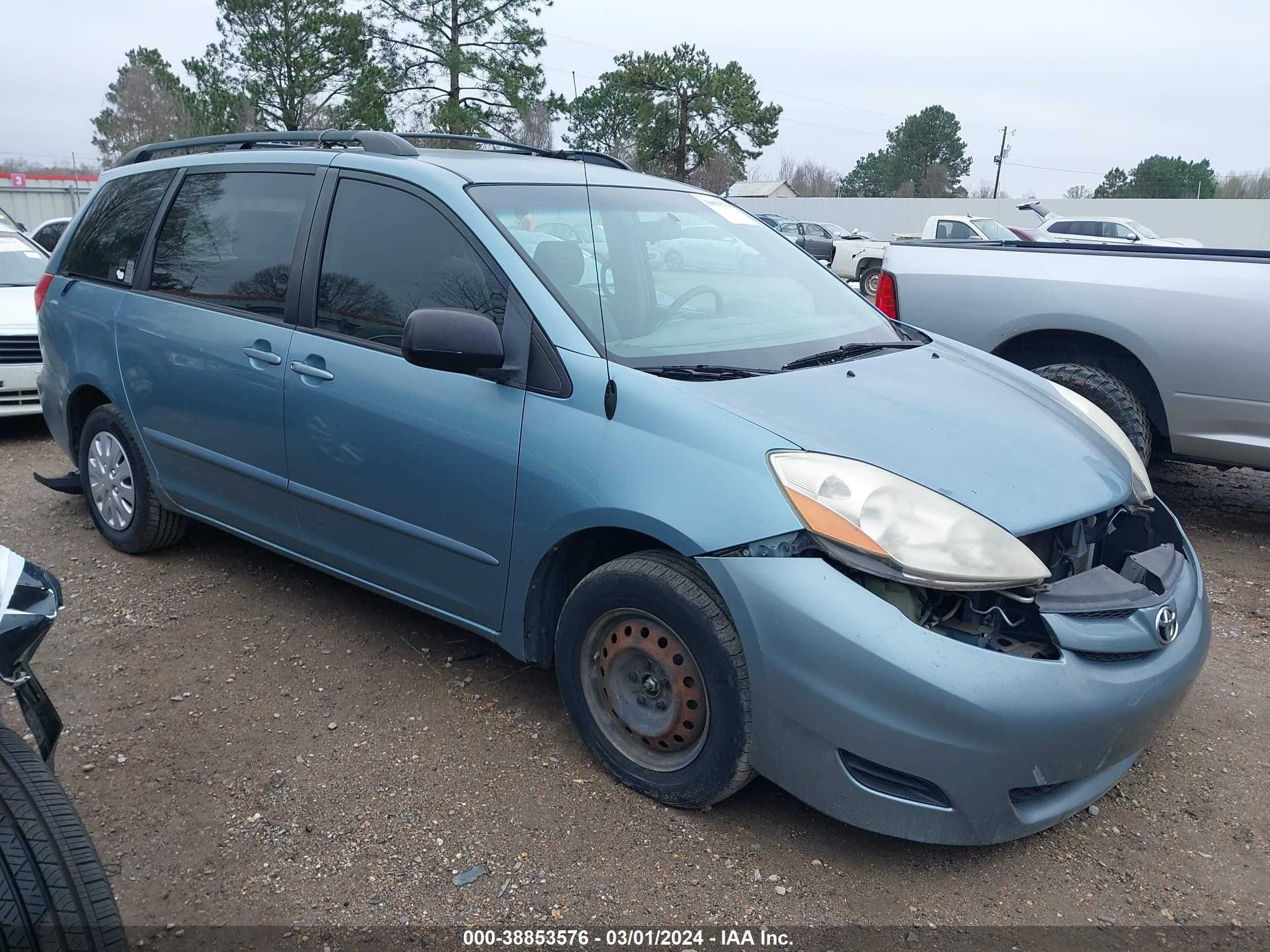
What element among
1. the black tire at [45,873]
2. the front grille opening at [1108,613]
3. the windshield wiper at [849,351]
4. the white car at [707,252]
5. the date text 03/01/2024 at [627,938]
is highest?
the white car at [707,252]

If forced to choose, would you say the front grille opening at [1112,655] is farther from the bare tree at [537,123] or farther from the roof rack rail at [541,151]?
the bare tree at [537,123]

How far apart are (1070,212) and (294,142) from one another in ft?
141

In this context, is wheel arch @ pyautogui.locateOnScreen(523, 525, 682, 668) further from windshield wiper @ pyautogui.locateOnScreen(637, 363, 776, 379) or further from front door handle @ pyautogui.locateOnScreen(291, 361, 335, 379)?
front door handle @ pyautogui.locateOnScreen(291, 361, 335, 379)

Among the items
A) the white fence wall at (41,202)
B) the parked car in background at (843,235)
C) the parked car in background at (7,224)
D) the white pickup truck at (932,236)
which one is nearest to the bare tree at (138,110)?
the white fence wall at (41,202)

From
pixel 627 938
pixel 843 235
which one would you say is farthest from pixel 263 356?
pixel 843 235

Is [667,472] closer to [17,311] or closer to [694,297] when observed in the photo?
[694,297]

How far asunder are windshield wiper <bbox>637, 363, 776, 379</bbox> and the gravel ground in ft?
3.97

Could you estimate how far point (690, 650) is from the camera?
2.57 metres

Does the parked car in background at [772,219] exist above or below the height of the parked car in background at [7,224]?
above

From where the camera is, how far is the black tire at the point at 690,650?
2.49 metres

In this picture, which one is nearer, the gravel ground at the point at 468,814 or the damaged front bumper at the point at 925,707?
the damaged front bumper at the point at 925,707

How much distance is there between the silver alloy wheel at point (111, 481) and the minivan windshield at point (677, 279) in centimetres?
235

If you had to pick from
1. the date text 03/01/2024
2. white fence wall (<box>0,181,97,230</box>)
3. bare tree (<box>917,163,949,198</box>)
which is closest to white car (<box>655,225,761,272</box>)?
the date text 03/01/2024

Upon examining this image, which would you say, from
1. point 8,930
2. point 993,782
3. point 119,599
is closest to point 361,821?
point 8,930
